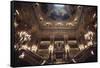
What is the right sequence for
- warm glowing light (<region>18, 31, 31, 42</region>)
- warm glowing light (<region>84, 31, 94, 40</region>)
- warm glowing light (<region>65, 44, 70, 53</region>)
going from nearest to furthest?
warm glowing light (<region>18, 31, 31, 42</region>), warm glowing light (<region>65, 44, 70, 53</region>), warm glowing light (<region>84, 31, 94, 40</region>)

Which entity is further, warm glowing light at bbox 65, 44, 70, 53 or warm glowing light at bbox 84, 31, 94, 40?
warm glowing light at bbox 84, 31, 94, 40

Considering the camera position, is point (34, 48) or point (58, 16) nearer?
point (34, 48)

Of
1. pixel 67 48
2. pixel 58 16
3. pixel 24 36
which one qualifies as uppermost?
pixel 58 16

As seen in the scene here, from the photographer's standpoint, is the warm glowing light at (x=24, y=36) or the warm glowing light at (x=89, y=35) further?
the warm glowing light at (x=89, y=35)

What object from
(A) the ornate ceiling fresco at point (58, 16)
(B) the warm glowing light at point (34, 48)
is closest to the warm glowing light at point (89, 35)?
(A) the ornate ceiling fresco at point (58, 16)

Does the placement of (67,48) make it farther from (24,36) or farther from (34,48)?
(24,36)

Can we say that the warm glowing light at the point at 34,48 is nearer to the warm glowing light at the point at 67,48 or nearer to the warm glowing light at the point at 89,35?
the warm glowing light at the point at 67,48

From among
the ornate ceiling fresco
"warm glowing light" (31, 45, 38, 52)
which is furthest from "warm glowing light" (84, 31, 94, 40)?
"warm glowing light" (31, 45, 38, 52)

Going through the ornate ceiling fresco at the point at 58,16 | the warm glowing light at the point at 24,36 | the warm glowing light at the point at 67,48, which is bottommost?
the warm glowing light at the point at 67,48

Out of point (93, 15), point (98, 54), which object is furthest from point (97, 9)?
point (98, 54)

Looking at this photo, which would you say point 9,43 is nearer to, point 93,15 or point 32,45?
point 32,45

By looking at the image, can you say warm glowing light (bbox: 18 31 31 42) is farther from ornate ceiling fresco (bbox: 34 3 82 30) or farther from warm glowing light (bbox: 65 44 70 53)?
warm glowing light (bbox: 65 44 70 53)

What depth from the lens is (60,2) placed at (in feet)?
8.00

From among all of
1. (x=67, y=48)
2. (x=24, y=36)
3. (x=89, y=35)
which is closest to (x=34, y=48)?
(x=24, y=36)
